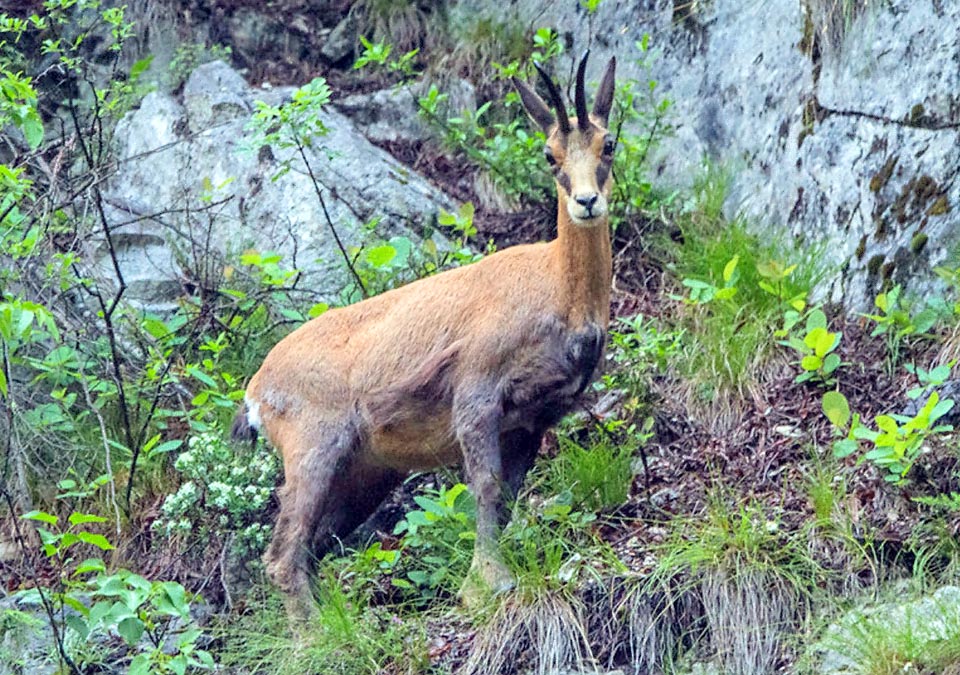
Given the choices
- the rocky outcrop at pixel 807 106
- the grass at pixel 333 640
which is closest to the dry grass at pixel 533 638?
the grass at pixel 333 640

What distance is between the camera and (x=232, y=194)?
9891mm

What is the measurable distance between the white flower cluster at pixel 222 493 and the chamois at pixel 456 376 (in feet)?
0.57

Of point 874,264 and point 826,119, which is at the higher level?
point 826,119

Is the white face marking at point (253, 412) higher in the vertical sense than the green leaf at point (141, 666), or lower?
higher

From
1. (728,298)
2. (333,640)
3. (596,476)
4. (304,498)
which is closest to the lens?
(333,640)

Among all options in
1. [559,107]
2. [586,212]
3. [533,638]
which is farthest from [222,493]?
[559,107]

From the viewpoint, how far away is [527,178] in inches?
405

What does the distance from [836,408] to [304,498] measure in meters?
2.76

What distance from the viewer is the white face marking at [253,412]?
7.76 m

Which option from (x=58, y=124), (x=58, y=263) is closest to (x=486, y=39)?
(x=58, y=124)

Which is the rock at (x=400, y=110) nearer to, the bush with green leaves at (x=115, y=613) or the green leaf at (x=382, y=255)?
the green leaf at (x=382, y=255)

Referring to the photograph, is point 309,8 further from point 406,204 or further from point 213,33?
point 406,204

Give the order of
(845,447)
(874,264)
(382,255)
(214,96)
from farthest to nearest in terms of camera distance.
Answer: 1. (214,96)
2. (874,264)
3. (382,255)
4. (845,447)

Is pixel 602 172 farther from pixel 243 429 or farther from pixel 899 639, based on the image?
pixel 899 639
